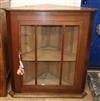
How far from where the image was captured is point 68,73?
72.1 inches

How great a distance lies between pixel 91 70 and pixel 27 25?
1.17 meters

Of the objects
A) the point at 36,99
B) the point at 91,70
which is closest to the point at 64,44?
the point at 36,99

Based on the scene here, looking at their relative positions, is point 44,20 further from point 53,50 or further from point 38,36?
point 53,50

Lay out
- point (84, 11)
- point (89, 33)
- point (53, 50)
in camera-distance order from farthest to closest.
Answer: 1. point (53, 50)
2. point (89, 33)
3. point (84, 11)

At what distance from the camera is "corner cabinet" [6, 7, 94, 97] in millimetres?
1552

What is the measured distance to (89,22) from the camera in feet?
5.21

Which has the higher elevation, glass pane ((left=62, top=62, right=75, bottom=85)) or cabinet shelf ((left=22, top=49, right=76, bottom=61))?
cabinet shelf ((left=22, top=49, right=76, bottom=61))

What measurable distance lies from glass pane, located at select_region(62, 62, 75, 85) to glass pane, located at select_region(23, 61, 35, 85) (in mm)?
300

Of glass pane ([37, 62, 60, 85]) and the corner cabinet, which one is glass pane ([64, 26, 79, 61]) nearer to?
the corner cabinet

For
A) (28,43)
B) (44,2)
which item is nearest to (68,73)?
(28,43)

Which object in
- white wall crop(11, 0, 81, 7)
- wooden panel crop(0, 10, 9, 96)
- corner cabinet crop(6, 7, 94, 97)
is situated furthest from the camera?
white wall crop(11, 0, 81, 7)

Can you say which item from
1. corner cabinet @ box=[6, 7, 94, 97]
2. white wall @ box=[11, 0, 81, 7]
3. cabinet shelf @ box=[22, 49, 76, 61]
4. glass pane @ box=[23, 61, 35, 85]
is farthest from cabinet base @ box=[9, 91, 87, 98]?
white wall @ box=[11, 0, 81, 7]

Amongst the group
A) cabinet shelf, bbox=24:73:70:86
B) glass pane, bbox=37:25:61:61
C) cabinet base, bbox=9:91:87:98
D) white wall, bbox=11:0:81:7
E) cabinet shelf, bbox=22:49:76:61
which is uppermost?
white wall, bbox=11:0:81:7

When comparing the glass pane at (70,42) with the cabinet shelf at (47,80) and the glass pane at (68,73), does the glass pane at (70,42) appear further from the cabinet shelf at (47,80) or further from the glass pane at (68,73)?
the cabinet shelf at (47,80)
